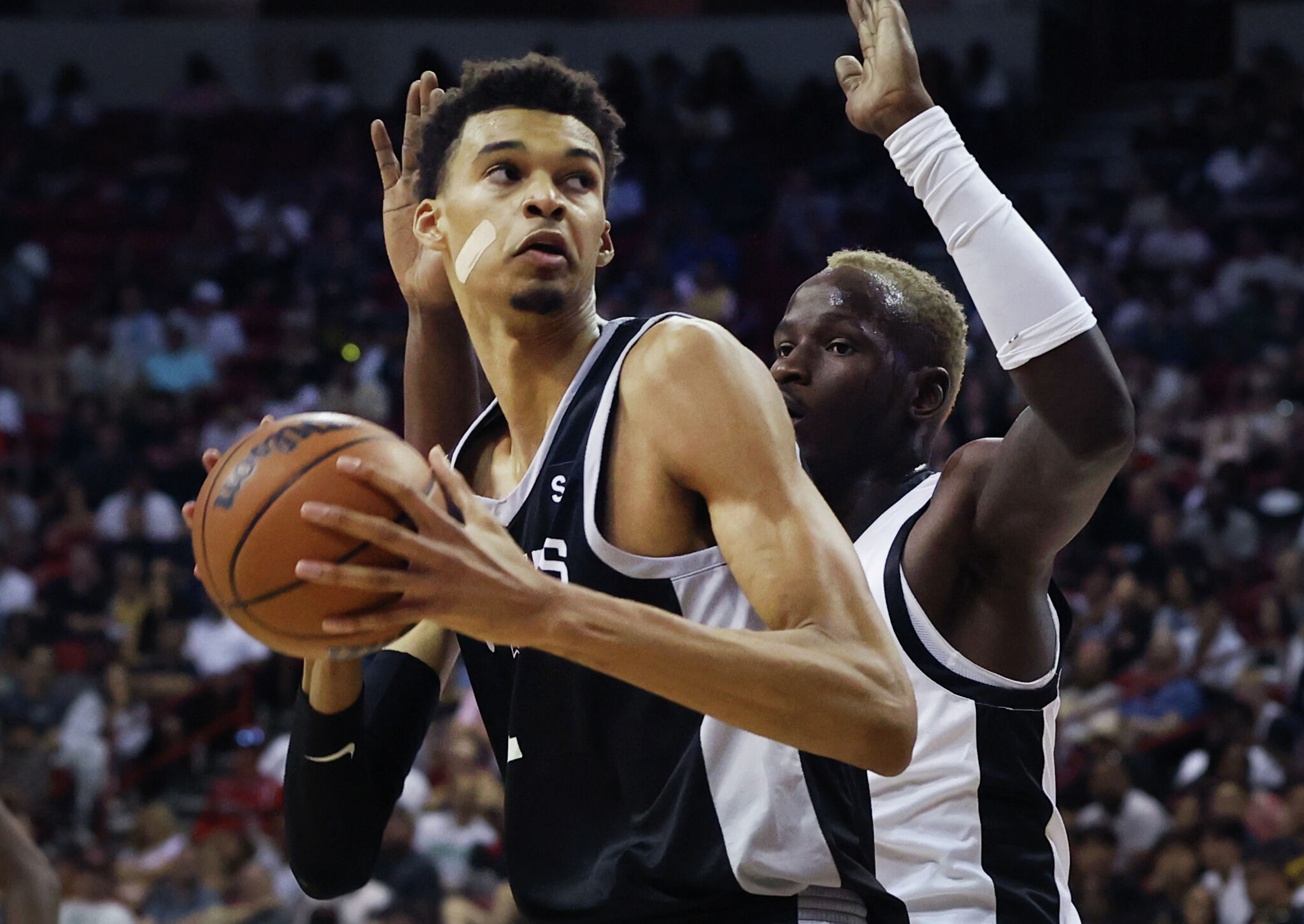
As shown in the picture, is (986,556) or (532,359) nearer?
(532,359)

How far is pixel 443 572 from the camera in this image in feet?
6.73

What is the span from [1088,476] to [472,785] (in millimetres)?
6051

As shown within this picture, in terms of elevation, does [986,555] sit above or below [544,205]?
below

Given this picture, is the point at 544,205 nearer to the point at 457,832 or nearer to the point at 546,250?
the point at 546,250

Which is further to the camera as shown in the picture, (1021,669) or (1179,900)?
(1179,900)

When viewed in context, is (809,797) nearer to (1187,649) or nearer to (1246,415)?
(1187,649)

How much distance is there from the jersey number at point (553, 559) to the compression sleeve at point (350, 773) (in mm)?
509

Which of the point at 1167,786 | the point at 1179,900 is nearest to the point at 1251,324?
the point at 1167,786

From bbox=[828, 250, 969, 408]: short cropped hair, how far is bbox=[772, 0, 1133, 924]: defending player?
15.3 inches

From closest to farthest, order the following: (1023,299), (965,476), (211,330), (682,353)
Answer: (682,353) → (1023,299) → (965,476) → (211,330)

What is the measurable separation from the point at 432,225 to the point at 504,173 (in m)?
0.24

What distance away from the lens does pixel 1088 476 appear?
9.70ft

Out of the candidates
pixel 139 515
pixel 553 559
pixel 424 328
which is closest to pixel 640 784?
pixel 553 559

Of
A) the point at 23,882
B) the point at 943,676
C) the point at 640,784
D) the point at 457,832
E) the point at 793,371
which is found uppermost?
the point at 793,371
